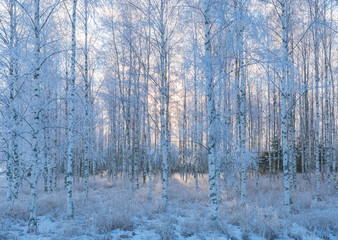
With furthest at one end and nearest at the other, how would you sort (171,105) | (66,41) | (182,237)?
1. (171,105)
2. (66,41)
3. (182,237)

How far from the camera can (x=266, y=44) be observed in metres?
5.43

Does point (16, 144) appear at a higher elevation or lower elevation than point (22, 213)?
higher

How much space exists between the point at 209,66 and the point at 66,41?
879cm

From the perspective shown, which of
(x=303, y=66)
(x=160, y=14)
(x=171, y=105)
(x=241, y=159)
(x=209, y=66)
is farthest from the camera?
(x=171, y=105)

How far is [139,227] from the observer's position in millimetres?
5816

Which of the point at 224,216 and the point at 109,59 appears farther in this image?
the point at 109,59

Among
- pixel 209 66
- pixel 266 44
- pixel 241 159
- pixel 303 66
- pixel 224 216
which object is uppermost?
pixel 303 66

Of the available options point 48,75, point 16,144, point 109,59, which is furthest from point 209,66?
point 109,59

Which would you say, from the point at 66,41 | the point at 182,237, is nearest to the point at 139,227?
the point at 182,237

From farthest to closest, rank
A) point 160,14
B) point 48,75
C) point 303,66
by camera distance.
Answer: point 303,66 → point 160,14 → point 48,75

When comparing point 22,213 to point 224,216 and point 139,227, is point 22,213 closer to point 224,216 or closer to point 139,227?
point 139,227

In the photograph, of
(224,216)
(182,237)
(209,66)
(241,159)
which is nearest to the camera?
(182,237)

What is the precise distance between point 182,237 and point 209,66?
439 centimetres

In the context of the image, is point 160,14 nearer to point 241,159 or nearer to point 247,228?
point 241,159
